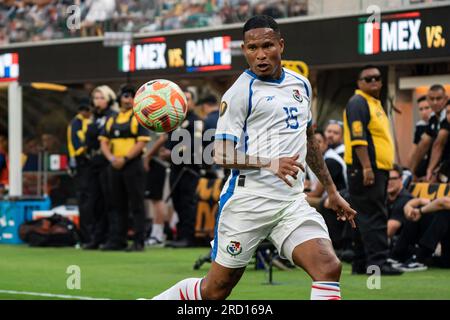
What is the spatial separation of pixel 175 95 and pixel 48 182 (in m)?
15.8

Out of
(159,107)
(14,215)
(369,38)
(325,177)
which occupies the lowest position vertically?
(14,215)

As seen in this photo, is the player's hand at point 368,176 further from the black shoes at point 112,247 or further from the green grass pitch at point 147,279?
the black shoes at point 112,247

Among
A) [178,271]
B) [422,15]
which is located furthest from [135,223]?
[422,15]

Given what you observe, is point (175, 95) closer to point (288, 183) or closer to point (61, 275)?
point (288, 183)

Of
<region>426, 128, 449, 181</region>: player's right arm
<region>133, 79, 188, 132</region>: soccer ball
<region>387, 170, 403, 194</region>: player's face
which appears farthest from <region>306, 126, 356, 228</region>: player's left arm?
<region>426, 128, 449, 181</region>: player's right arm

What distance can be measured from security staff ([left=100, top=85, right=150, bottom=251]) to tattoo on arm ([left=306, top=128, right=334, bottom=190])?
9.14 meters

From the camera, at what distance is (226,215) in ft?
26.1

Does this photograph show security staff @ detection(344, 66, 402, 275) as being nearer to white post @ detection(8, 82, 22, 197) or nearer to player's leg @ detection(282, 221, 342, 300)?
player's leg @ detection(282, 221, 342, 300)

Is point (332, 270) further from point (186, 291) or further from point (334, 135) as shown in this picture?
point (334, 135)

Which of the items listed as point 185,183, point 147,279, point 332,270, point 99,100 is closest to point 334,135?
point 185,183

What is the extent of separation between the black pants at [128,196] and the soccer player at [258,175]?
379 inches

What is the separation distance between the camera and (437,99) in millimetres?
15867

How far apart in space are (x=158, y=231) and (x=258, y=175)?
39.5ft
